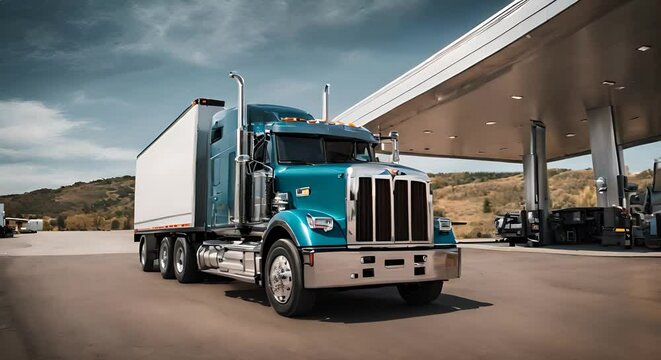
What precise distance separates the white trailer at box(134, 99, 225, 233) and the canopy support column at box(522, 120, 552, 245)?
1622 centimetres

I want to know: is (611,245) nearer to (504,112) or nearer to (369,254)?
(504,112)

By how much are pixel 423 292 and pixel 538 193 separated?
61.2 ft

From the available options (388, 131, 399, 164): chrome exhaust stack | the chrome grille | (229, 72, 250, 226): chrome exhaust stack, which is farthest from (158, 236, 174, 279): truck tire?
the chrome grille

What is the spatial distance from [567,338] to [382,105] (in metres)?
18.7

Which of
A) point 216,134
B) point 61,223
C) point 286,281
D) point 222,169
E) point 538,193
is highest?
point 216,134

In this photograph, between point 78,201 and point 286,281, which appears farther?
point 78,201

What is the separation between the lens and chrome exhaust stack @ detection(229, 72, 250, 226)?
8492 mm

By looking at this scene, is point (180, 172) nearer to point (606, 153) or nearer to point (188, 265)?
point (188, 265)

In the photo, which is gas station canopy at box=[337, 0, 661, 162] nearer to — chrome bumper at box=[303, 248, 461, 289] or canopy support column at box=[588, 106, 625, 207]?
canopy support column at box=[588, 106, 625, 207]

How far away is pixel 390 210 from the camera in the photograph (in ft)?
24.8

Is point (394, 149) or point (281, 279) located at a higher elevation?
point (394, 149)

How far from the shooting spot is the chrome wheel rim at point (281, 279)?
24.0ft

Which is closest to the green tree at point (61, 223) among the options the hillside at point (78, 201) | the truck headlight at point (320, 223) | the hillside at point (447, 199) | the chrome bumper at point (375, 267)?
the hillside at point (447, 199)

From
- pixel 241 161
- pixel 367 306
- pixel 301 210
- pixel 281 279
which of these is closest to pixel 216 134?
pixel 241 161
